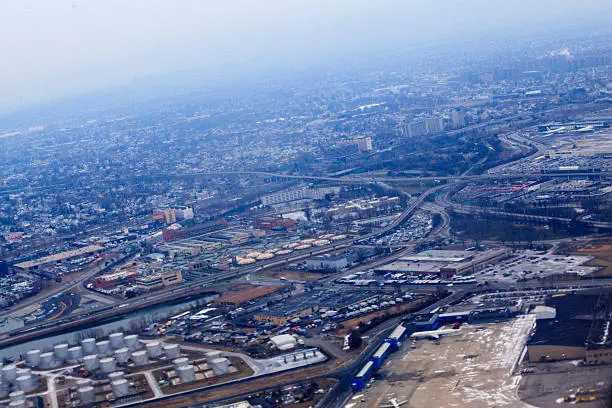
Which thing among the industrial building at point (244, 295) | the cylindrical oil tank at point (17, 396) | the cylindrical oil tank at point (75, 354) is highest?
the cylindrical oil tank at point (17, 396)

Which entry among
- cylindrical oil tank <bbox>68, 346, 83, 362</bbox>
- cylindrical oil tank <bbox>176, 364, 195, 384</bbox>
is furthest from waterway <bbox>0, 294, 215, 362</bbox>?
cylindrical oil tank <bbox>176, 364, 195, 384</bbox>

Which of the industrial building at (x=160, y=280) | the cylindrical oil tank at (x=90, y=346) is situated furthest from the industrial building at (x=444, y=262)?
the cylindrical oil tank at (x=90, y=346)

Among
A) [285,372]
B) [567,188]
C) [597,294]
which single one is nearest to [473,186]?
[567,188]

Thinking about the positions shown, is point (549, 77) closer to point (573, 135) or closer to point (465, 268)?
point (573, 135)

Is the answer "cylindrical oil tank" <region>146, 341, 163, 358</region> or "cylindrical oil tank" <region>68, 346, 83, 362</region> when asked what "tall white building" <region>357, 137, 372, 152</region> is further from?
"cylindrical oil tank" <region>146, 341, 163, 358</region>

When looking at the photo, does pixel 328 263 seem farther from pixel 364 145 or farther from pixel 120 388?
pixel 364 145

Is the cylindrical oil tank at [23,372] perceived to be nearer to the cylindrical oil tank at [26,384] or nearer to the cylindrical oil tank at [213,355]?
the cylindrical oil tank at [26,384]
